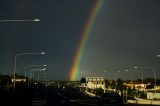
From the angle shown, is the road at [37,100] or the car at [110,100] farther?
the road at [37,100]

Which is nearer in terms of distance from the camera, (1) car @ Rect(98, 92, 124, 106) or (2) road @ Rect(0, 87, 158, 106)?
(1) car @ Rect(98, 92, 124, 106)

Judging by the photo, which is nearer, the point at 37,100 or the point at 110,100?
the point at 110,100

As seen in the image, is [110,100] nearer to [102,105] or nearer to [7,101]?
[102,105]

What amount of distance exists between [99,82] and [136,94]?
78.2 m

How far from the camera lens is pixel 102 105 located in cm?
3375

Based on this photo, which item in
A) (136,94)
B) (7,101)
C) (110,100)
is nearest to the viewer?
(110,100)

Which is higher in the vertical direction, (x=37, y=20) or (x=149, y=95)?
(x=37, y=20)

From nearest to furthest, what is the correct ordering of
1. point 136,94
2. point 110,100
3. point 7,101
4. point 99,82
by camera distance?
point 110,100
point 7,101
point 136,94
point 99,82

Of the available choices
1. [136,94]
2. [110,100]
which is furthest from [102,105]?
[136,94]

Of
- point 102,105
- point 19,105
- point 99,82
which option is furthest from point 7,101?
point 99,82

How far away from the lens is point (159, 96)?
87.6 m

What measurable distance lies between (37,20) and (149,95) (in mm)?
65552

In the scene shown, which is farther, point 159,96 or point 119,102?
point 159,96

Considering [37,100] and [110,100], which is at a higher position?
[110,100]
